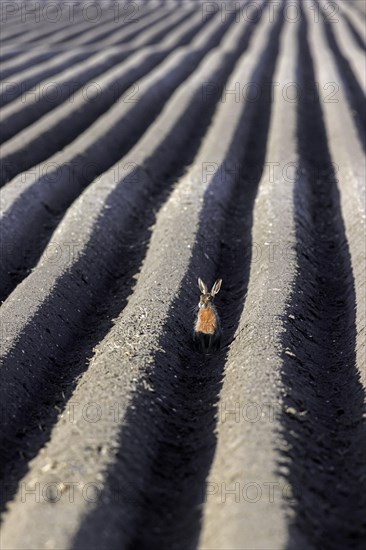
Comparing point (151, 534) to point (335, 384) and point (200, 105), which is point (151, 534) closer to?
point (335, 384)

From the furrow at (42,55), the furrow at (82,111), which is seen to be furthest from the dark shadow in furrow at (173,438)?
the furrow at (42,55)

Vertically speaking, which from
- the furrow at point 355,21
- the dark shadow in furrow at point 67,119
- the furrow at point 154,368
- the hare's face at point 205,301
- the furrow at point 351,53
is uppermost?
the furrow at point 355,21

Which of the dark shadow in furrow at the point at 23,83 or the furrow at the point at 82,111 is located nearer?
the furrow at the point at 82,111

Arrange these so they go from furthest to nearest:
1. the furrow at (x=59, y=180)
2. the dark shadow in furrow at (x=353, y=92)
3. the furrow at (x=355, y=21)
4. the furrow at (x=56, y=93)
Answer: the furrow at (x=355, y=21) < the furrow at (x=56, y=93) < the dark shadow in furrow at (x=353, y=92) < the furrow at (x=59, y=180)

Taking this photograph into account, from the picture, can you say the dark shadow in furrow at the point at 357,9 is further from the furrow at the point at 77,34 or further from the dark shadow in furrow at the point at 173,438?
the dark shadow in furrow at the point at 173,438

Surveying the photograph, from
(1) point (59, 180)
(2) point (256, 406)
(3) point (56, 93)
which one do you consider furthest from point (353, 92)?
(2) point (256, 406)

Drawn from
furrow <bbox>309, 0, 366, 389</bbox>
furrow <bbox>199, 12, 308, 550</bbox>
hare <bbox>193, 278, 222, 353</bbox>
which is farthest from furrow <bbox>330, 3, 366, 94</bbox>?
hare <bbox>193, 278, 222, 353</bbox>

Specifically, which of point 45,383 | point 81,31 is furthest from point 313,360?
point 81,31
